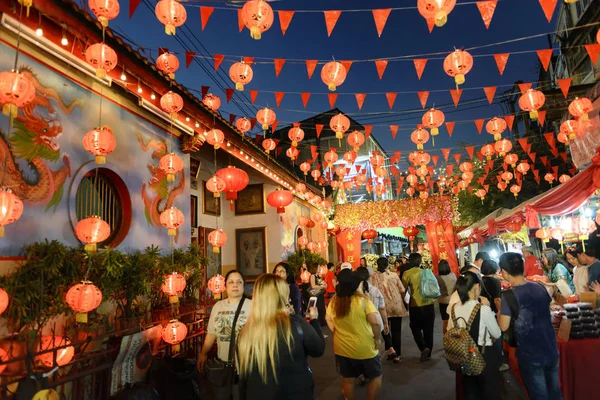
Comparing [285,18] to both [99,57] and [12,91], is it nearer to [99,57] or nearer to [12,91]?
[99,57]

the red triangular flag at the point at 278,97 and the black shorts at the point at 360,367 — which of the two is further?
the red triangular flag at the point at 278,97

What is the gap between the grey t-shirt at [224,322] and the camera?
3715 millimetres

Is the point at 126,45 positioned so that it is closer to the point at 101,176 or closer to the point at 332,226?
the point at 101,176

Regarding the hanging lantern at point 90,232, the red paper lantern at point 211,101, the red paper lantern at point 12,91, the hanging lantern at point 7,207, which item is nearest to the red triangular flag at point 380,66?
the red paper lantern at point 211,101

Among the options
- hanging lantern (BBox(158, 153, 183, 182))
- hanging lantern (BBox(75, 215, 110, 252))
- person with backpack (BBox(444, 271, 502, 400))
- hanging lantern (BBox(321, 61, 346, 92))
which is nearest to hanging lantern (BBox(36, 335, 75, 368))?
hanging lantern (BBox(75, 215, 110, 252))

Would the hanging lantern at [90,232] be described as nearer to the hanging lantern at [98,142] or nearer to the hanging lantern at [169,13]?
the hanging lantern at [98,142]

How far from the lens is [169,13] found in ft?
17.5

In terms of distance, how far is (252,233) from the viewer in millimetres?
13555

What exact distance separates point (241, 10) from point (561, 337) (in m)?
6.12

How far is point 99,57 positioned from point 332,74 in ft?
12.6

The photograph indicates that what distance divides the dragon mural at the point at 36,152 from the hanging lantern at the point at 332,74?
14.0ft

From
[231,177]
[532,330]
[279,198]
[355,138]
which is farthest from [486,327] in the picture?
[279,198]

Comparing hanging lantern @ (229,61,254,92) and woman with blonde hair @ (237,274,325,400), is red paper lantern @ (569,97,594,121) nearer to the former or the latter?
hanging lantern @ (229,61,254,92)

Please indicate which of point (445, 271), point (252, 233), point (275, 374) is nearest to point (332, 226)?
point (252, 233)
